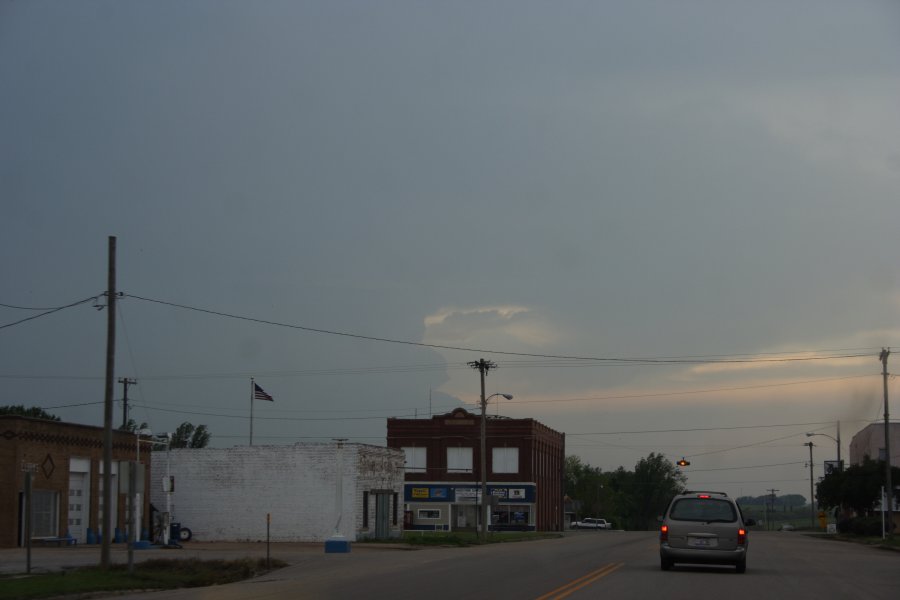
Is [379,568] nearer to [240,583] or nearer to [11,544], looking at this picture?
[240,583]

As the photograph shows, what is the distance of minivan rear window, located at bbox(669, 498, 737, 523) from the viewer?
2284cm

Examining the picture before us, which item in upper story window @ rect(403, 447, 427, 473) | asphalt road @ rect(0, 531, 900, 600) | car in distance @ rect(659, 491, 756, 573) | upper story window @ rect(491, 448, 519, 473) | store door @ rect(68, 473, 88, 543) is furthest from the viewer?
upper story window @ rect(403, 447, 427, 473)

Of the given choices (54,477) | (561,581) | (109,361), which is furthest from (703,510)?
(54,477)

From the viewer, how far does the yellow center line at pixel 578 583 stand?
17542mm

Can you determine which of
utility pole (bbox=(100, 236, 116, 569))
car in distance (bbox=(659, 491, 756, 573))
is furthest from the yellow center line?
utility pole (bbox=(100, 236, 116, 569))

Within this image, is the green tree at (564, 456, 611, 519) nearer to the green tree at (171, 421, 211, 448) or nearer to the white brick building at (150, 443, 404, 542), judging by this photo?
the green tree at (171, 421, 211, 448)

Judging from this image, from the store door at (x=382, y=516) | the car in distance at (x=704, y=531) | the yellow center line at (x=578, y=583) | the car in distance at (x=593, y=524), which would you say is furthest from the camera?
the car in distance at (x=593, y=524)

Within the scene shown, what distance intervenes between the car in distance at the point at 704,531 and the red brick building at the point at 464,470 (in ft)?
223

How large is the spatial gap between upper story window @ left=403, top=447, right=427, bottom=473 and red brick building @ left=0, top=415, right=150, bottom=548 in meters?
47.0

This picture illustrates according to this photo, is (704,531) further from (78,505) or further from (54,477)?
(78,505)

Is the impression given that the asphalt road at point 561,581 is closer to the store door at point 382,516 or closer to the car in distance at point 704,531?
the car in distance at point 704,531

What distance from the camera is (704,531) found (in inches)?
899

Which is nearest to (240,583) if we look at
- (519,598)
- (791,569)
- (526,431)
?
(519,598)

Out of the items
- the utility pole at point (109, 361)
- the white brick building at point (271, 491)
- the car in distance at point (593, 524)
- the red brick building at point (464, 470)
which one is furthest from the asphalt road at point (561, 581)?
the car in distance at point (593, 524)
